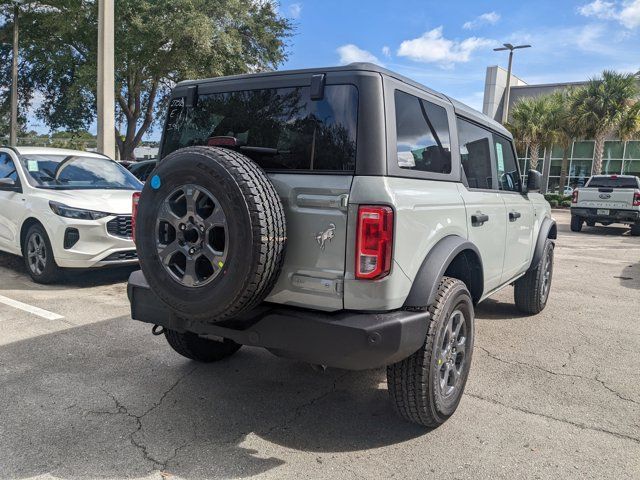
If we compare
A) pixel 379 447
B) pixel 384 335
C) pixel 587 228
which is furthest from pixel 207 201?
pixel 587 228

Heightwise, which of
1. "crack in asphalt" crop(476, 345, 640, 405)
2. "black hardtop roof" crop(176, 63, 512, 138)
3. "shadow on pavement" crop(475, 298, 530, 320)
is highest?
"black hardtop roof" crop(176, 63, 512, 138)

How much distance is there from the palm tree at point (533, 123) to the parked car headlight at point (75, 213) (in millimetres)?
25216

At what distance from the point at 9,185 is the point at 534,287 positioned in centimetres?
651

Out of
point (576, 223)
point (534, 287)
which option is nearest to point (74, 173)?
point (534, 287)

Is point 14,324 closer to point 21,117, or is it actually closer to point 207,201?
point 207,201

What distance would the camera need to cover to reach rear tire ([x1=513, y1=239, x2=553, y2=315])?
5.51m

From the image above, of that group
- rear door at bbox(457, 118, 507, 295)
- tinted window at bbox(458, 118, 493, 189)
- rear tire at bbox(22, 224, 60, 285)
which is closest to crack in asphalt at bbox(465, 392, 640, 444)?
rear door at bbox(457, 118, 507, 295)

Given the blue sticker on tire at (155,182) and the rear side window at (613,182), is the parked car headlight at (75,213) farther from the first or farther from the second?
the rear side window at (613,182)

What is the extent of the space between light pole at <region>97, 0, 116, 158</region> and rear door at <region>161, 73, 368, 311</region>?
9.04 m

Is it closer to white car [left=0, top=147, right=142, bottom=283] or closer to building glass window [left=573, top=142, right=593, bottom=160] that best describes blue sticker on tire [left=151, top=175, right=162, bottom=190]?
white car [left=0, top=147, right=142, bottom=283]

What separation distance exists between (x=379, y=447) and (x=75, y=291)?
4.60 meters

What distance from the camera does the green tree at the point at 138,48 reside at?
1692cm

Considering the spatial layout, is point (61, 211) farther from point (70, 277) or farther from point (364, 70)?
Result: point (364, 70)

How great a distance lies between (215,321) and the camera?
281cm
